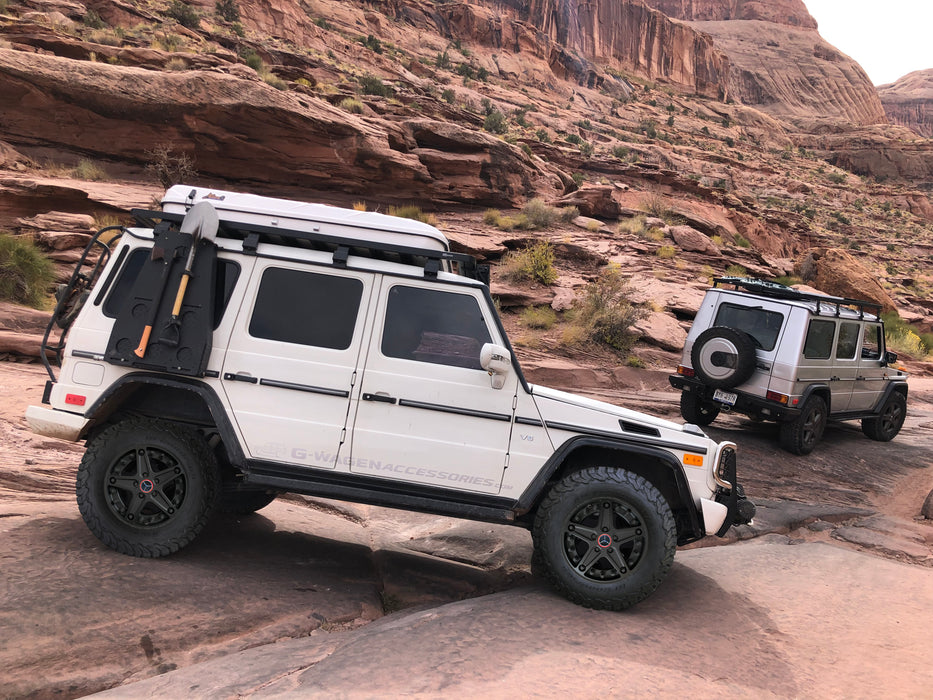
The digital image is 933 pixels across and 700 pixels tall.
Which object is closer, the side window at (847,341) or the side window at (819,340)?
the side window at (819,340)

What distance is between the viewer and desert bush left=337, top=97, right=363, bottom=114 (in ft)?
75.0

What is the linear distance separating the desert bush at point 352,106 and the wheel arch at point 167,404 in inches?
820

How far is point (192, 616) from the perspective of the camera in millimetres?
3473

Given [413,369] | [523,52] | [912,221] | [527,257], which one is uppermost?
[523,52]

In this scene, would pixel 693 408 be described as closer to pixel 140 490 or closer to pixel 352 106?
pixel 140 490

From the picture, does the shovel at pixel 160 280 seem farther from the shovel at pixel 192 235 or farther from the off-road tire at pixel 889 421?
the off-road tire at pixel 889 421

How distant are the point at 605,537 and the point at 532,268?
1398 centimetres

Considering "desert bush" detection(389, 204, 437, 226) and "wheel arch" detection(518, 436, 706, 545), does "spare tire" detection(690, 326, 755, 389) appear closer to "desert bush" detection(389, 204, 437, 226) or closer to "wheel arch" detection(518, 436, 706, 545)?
"wheel arch" detection(518, 436, 706, 545)

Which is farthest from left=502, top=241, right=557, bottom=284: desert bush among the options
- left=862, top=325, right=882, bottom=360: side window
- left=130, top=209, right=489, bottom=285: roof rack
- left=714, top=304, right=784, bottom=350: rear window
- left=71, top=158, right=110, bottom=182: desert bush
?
left=130, top=209, right=489, bottom=285: roof rack

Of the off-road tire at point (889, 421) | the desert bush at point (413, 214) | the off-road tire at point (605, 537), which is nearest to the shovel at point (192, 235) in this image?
the off-road tire at point (605, 537)

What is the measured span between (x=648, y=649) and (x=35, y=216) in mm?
16099

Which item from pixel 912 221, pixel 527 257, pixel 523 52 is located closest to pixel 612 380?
pixel 527 257

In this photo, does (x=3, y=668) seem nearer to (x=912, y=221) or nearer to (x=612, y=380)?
(x=612, y=380)

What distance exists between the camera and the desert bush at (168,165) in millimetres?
17828
